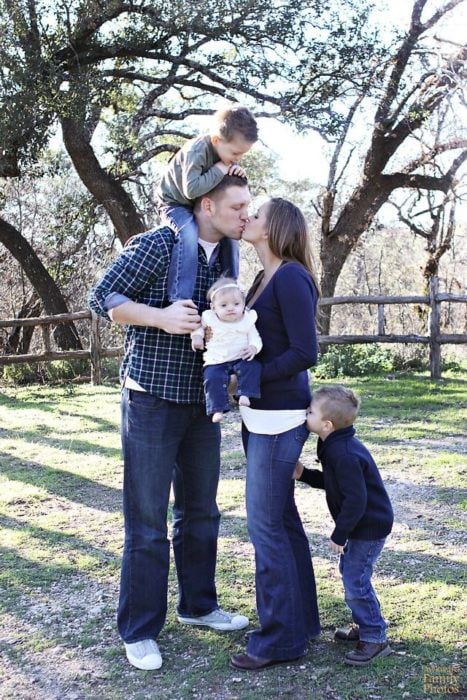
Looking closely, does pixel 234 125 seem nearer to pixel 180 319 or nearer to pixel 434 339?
pixel 180 319

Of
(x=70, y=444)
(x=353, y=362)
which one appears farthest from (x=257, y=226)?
(x=353, y=362)

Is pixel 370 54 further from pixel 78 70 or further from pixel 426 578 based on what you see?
pixel 426 578

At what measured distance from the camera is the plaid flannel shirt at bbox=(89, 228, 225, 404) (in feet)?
9.53

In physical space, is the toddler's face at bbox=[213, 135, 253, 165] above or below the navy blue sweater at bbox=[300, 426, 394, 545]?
above

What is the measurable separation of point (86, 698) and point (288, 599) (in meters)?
0.83

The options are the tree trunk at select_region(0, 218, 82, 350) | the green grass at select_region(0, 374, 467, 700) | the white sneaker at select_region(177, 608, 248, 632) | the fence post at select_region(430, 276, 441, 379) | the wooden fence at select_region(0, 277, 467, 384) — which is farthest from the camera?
the tree trunk at select_region(0, 218, 82, 350)

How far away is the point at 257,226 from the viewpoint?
2863 millimetres

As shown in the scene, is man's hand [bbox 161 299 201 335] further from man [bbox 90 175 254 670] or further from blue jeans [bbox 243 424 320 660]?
blue jeans [bbox 243 424 320 660]

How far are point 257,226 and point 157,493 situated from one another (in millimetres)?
1105

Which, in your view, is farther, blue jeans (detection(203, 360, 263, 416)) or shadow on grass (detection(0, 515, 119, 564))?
shadow on grass (detection(0, 515, 119, 564))

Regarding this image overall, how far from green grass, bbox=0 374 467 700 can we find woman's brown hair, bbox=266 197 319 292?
Result: 1.52m

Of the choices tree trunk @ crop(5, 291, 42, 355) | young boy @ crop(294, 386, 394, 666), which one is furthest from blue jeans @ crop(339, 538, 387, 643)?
tree trunk @ crop(5, 291, 42, 355)

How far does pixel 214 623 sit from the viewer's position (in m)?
3.30

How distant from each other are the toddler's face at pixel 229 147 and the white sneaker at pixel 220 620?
1.96 metres
